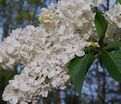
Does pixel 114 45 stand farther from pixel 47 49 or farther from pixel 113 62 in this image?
pixel 47 49

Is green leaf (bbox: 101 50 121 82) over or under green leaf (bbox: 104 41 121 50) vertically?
under

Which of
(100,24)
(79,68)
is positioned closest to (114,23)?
(100,24)

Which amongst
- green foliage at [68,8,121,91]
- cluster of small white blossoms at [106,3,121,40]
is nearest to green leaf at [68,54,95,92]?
green foliage at [68,8,121,91]

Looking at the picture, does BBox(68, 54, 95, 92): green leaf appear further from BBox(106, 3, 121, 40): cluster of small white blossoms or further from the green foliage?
BBox(106, 3, 121, 40): cluster of small white blossoms

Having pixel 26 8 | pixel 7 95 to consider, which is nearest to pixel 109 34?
pixel 7 95

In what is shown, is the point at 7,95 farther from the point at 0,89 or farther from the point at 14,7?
the point at 14,7

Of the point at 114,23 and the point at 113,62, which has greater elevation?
the point at 114,23
